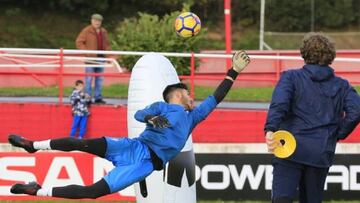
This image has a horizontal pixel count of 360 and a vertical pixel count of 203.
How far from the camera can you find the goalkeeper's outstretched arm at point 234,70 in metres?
6.78

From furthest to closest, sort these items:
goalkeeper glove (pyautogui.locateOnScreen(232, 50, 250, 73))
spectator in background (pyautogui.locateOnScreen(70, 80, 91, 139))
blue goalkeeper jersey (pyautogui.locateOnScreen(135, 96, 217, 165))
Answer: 1. spectator in background (pyautogui.locateOnScreen(70, 80, 91, 139))
2. goalkeeper glove (pyautogui.locateOnScreen(232, 50, 250, 73))
3. blue goalkeeper jersey (pyautogui.locateOnScreen(135, 96, 217, 165))

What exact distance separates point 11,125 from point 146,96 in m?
5.74

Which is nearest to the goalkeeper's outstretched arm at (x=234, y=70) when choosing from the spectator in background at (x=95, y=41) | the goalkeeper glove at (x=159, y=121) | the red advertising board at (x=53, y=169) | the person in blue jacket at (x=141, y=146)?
the person in blue jacket at (x=141, y=146)

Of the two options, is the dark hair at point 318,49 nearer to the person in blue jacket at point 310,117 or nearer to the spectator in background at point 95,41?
the person in blue jacket at point 310,117

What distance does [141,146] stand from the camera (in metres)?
6.70

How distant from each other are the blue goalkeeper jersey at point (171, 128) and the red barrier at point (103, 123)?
6168 mm

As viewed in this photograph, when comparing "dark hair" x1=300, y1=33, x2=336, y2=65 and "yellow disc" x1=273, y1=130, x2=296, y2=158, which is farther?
"dark hair" x1=300, y1=33, x2=336, y2=65

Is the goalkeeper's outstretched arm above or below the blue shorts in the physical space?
above

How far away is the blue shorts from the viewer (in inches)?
258

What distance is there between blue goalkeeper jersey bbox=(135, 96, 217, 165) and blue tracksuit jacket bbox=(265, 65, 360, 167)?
121 cm

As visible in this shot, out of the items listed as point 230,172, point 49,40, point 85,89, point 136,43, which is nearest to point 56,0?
point 49,40

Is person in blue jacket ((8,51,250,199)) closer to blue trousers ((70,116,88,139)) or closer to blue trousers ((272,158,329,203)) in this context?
blue trousers ((272,158,329,203))

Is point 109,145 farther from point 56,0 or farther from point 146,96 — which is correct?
point 56,0

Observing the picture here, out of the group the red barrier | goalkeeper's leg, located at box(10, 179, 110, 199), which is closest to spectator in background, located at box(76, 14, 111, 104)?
the red barrier
